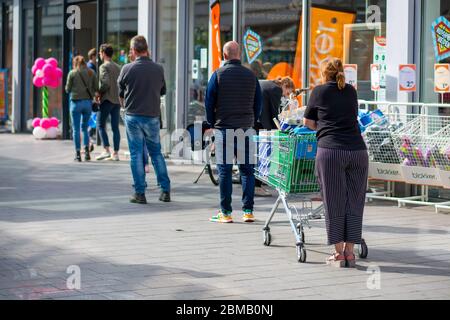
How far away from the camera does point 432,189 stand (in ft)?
40.8

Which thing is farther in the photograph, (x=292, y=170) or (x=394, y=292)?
(x=292, y=170)

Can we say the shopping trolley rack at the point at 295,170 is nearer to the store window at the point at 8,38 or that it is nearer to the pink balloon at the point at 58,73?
the pink balloon at the point at 58,73

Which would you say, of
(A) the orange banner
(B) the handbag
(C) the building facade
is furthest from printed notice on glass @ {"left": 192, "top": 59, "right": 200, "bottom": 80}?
(B) the handbag

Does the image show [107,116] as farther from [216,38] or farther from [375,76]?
[375,76]

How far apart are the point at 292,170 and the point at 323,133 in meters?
0.61

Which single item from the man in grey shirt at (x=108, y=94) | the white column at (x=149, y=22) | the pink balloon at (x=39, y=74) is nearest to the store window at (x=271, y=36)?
the man in grey shirt at (x=108, y=94)

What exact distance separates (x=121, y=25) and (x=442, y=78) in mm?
9722

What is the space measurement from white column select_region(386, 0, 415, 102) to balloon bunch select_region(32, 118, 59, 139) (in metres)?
11.8

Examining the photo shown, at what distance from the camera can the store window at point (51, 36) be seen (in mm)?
23828

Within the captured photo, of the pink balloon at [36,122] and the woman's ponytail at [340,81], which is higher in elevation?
the woman's ponytail at [340,81]

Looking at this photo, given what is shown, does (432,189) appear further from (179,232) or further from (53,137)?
(53,137)

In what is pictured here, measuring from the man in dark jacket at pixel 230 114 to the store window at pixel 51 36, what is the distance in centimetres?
1370

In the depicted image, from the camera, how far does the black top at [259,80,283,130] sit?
41.7 feet
